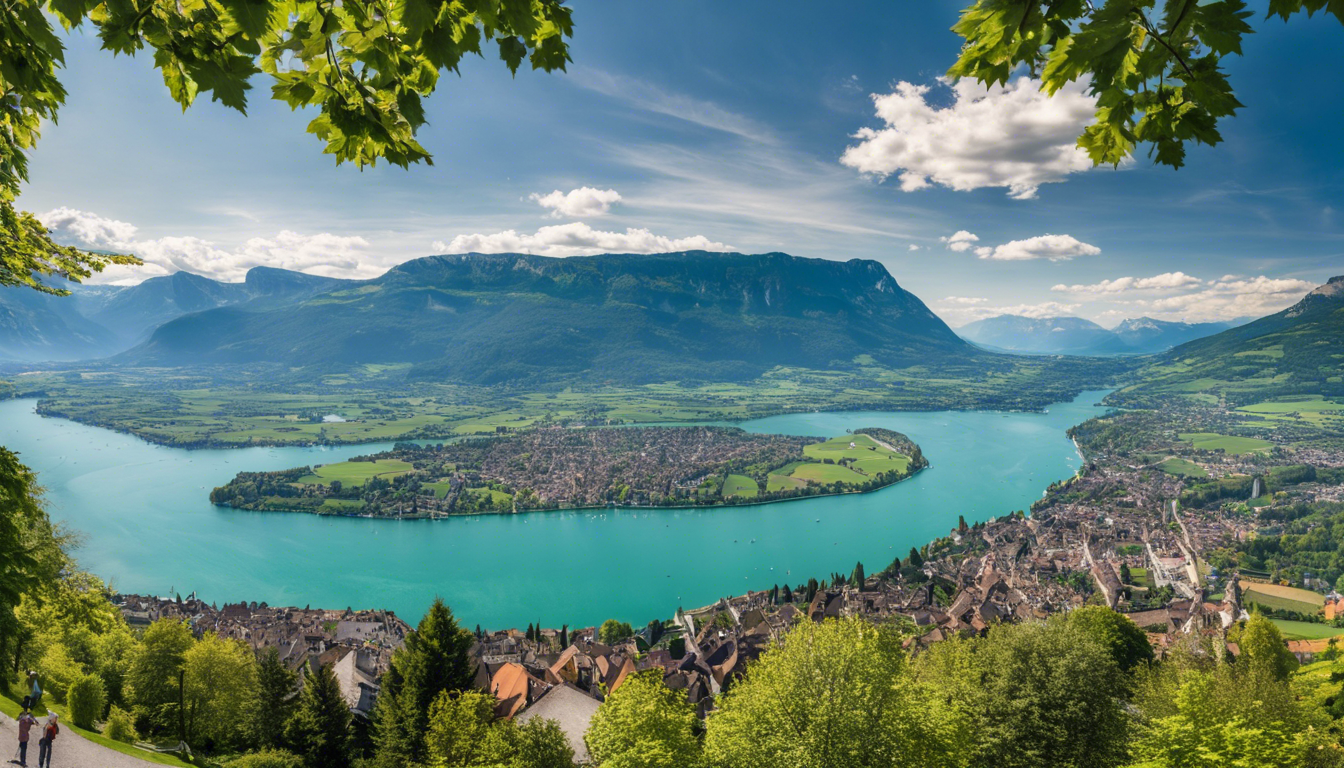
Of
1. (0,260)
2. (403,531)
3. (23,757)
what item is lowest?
(403,531)

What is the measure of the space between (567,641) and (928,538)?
97.7 feet

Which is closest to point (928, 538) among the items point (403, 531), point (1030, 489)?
point (1030, 489)

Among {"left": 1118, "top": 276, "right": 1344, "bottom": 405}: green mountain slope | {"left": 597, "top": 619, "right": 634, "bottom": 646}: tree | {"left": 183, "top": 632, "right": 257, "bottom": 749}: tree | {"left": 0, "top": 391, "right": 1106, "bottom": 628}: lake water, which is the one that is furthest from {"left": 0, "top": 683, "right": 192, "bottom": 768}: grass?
{"left": 1118, "top": 276, "right": 1344, "bottom": 405}: green mountain slope

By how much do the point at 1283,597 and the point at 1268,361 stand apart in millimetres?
133042

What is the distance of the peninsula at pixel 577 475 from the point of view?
2154 inches

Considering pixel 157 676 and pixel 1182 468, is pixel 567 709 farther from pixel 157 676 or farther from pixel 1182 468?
pixel 1182 468

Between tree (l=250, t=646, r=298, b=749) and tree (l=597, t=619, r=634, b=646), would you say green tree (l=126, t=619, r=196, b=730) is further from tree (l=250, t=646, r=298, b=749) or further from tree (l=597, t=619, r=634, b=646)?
tree (l=597, t=619, r=634, b=646)

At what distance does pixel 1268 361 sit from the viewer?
12612 centimetres

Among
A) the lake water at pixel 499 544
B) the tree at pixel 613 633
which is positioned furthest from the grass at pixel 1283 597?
the tree at pixel 613 633

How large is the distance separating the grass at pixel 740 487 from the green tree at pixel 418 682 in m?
44.4

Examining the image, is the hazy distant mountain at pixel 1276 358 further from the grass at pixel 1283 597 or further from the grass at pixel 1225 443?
the grass at pixel 1283 597

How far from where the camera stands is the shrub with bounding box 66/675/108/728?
10.2 m

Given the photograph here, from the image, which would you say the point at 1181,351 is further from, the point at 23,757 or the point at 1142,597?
the point at 23,757

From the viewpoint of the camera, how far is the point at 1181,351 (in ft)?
563
